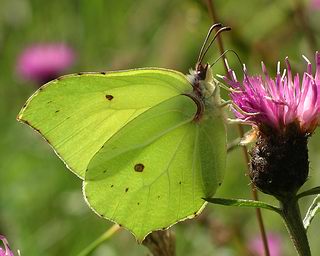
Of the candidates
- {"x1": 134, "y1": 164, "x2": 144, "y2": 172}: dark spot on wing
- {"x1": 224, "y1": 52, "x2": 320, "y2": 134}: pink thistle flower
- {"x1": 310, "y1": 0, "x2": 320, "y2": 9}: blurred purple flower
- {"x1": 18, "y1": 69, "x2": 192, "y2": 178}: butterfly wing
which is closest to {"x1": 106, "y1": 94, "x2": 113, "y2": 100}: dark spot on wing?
{"x1": 18, "y1": 69, "x2": 192, "y2": 178}: butterfly wing

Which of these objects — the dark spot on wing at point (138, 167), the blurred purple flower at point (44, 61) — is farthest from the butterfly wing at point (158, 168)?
the blurred purple flower at point (44, 61)

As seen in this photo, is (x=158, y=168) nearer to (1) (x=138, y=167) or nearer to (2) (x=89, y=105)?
(1) (x=138, y=167)

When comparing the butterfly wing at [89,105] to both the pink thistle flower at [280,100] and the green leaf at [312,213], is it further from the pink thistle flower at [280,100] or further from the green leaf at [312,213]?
the green leaf at [312,213]

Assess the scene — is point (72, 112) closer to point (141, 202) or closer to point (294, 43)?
point (141, 202)

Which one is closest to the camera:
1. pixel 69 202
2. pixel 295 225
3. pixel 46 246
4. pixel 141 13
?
pixel 295 225

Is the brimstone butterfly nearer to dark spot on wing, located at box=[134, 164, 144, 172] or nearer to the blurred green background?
dark spot on wing, located at box=[134, 164, 144, 172]

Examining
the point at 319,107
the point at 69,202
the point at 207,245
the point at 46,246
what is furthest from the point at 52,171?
the point at 319,107
